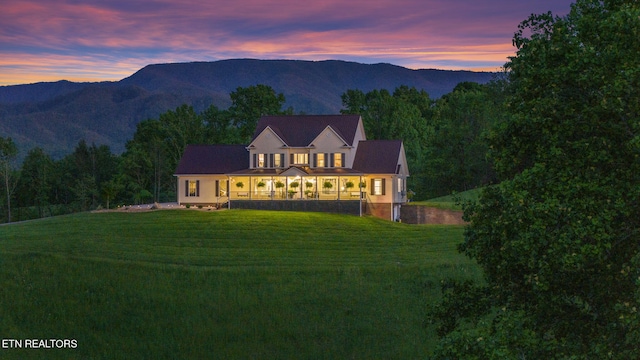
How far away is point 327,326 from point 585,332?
12.0 m

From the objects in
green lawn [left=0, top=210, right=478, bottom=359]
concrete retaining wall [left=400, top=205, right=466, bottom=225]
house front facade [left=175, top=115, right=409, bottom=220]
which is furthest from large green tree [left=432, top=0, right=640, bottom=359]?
concrete retaining wall [left=400, top=205, right=466, bottom=225]

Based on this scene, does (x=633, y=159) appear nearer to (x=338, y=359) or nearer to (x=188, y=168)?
(x=338, y=359)

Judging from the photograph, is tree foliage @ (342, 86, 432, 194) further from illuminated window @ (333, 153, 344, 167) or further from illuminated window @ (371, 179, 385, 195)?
illuminated window @ (333, 153, 344, 167)

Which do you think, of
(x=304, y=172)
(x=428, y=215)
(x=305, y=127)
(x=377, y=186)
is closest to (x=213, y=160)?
(x=305, y=127)

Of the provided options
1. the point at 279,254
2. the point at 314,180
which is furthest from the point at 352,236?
the point at 314,180

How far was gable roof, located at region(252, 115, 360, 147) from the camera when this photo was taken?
54938 millimetres

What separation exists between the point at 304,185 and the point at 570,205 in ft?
135

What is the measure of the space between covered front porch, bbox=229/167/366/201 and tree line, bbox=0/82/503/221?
18494 mm

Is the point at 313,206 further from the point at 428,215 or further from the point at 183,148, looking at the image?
the point at 183,148

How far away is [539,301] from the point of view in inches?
539

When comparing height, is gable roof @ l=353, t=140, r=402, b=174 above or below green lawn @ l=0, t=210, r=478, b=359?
above

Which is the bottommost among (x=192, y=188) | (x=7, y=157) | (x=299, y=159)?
(x=192, y=188)

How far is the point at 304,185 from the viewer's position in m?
53.6

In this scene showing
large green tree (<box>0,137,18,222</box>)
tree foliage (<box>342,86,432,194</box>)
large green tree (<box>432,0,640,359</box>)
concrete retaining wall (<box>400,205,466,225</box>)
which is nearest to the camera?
large green tree (<box>432,0,640,359</box>)
